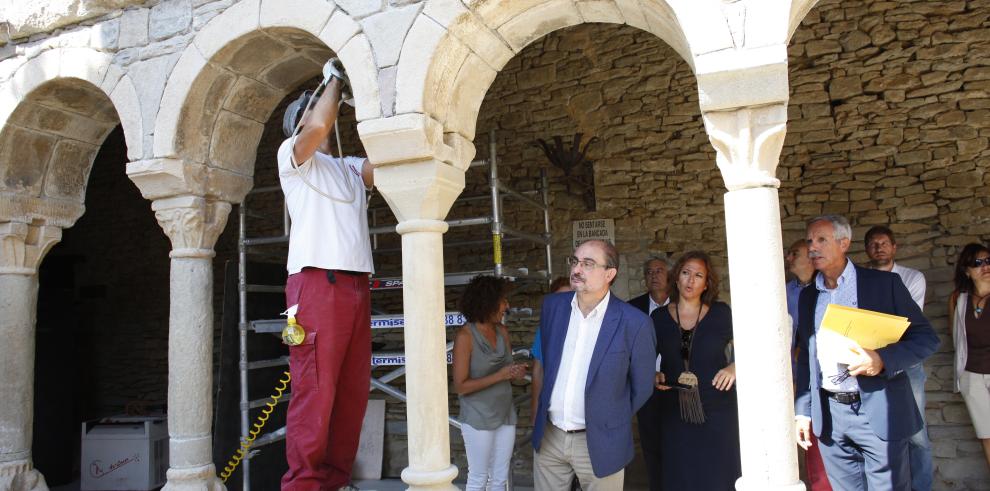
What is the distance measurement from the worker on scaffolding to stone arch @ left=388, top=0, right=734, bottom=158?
14.3 inches

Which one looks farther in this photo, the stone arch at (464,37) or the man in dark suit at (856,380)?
the stone arch at (464,37)

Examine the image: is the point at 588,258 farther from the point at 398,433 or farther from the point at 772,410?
the point at 398,433

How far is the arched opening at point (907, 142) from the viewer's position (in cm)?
443

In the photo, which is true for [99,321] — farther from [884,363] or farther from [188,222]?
[884,363]

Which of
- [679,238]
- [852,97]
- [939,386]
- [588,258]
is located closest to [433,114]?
[588,258]

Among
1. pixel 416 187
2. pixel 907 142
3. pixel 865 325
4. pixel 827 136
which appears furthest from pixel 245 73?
pixel 907 142

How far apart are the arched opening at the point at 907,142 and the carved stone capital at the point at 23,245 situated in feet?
15.7

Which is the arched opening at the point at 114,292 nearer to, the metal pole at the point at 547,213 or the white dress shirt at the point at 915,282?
the metal pole at the point at 547,213

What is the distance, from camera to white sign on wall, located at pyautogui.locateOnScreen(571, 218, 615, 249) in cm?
525

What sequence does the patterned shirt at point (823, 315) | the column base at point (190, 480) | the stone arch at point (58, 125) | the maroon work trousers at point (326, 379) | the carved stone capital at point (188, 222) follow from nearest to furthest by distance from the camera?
the patterned shirt at point (823, 315) → the maroon work trousers at point (326, 379) → the column base at point (190, 480) → the carved stone capital at point (188, 222) → the stone arch at point (58, 125)

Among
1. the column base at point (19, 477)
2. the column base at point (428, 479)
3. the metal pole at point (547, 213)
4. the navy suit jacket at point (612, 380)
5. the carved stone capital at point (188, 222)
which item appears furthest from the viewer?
the metal pole at point (547, 213)

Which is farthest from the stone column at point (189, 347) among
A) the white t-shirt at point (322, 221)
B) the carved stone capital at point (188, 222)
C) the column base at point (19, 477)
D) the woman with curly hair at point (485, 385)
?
the woman with curly hair at point (485, 385)

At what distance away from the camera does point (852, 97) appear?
4750 mm

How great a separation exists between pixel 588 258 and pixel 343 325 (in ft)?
3.38
